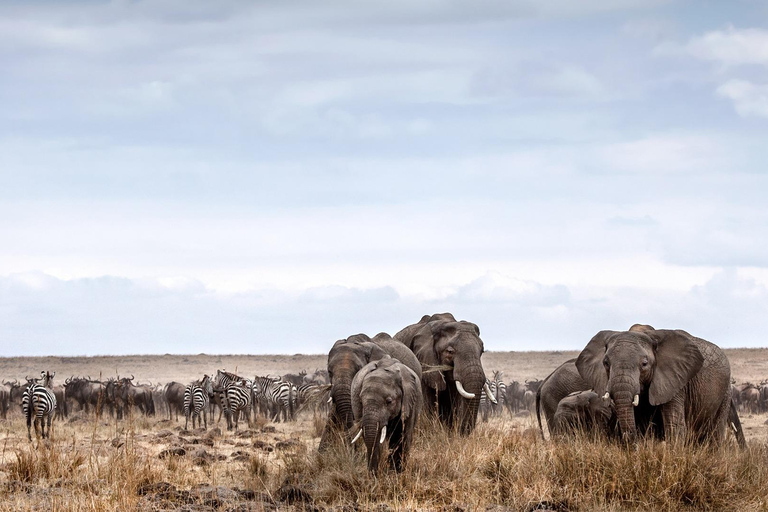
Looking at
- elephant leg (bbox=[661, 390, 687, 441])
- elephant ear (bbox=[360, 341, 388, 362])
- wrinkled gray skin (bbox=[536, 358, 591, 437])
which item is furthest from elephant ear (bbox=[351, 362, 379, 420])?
wrinkled gray skin (bbox=[536, 358, 591, 437])

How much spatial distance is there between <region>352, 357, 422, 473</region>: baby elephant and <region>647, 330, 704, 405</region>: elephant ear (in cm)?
363

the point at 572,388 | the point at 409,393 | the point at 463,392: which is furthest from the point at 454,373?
the point at 409,393

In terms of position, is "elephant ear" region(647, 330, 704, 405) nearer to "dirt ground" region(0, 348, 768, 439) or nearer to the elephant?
the elephant

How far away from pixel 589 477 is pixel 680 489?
1061 mm

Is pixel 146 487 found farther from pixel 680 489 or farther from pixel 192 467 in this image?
pixel 680 489

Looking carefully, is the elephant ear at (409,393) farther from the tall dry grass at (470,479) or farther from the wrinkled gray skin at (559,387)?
the wrinkled gray skin at (559,387)

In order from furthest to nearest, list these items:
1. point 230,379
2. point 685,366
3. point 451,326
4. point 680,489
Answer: point 230,379 → point 451,326 → point 685,366 → point 680,489

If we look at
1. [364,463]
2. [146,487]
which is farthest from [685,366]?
[146,487]

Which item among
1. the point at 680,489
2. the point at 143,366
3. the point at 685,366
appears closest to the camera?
the point at 680,489

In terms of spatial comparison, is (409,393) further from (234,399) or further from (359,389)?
(234,399)

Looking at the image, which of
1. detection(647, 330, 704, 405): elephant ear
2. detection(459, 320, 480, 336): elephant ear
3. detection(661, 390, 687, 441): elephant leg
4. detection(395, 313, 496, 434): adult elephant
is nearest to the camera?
detection(647, 330, 704, 405): elephant ear

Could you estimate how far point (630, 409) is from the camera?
11977 mm

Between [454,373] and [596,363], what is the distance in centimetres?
252

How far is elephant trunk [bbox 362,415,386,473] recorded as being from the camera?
10.5m
